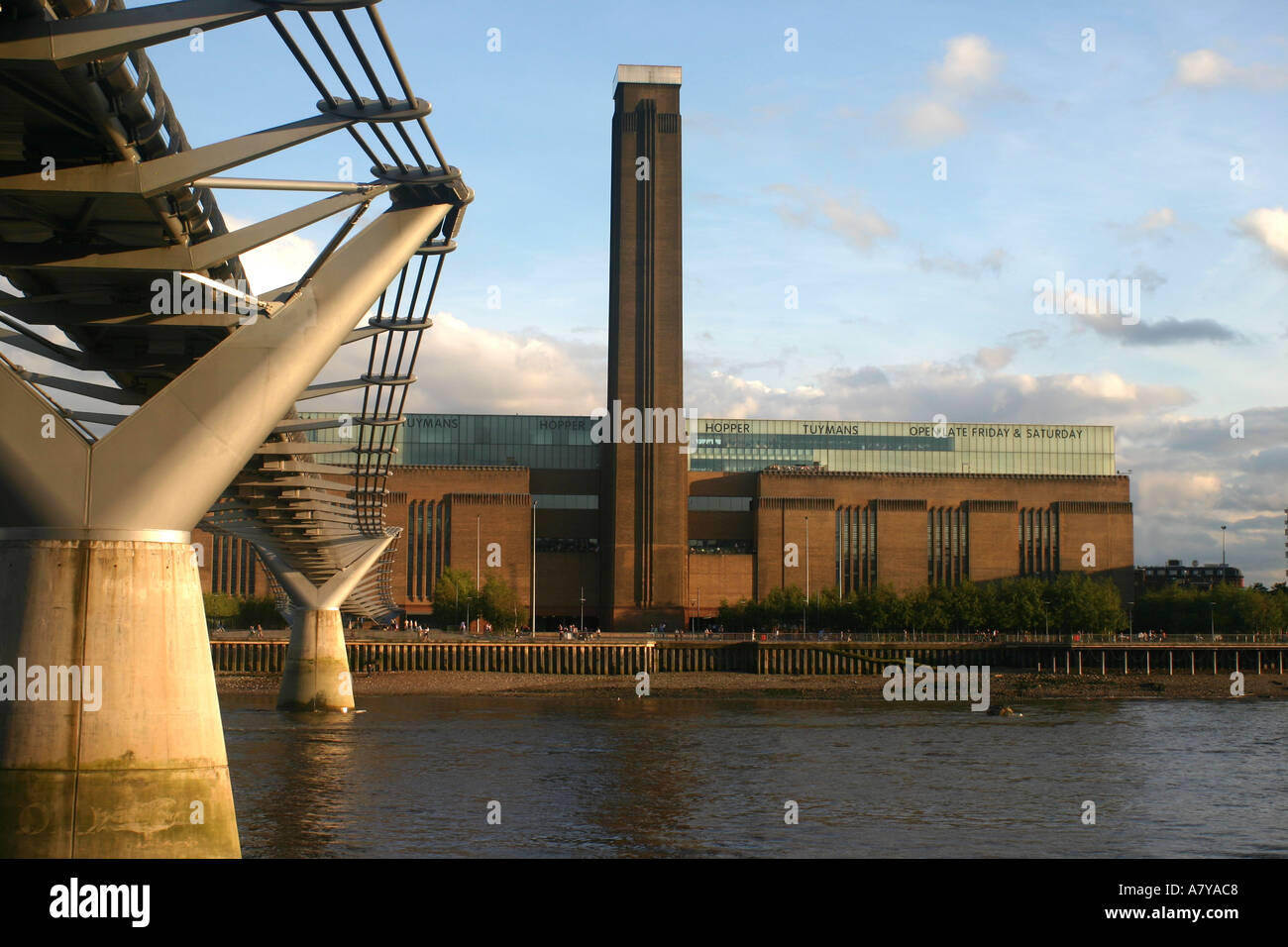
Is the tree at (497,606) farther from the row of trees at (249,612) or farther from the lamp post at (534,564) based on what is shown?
the row of trees at (249,612)

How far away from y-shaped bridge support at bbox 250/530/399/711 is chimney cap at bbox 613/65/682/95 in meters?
54.4

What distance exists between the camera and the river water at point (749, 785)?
23.0 meters

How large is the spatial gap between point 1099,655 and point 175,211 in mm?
77438

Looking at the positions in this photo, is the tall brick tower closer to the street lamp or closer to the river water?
the street lamp

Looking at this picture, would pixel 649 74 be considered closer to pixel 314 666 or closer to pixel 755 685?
pixel 755 685

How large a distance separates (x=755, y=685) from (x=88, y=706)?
61449 millimetres

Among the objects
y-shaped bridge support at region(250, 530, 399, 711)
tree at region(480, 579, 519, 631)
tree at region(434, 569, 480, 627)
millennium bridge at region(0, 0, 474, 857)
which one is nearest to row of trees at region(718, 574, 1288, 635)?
tree at region(480, 579, 519, 631)

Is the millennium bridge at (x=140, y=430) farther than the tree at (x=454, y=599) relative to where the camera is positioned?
No

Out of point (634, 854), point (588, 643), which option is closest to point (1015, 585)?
point (588, 643)

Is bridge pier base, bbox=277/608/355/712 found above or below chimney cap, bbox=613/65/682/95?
below

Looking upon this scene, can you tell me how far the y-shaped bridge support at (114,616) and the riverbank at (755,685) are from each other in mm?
52180

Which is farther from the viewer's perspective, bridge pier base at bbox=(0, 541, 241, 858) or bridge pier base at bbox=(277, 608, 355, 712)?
bridge pier base at bbox=(277, 608, 355, 712)

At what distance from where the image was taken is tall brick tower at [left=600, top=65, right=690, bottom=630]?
3701 inches

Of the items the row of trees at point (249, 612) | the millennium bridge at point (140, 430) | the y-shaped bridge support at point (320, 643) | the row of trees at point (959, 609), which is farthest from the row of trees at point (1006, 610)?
the millennium bridge at point (140, 430)
